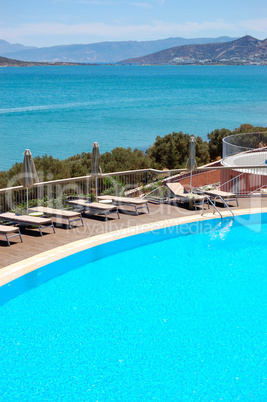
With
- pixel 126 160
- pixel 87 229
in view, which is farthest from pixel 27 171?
pixel 126 160

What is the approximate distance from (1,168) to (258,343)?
43.6 metres

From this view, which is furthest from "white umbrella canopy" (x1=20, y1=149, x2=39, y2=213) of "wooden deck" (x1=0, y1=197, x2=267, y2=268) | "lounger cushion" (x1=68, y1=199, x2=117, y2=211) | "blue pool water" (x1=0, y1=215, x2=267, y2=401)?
"blue pool water" (x1=0, y1=215, x2=267, y2=401)

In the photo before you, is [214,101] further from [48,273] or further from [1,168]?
[48,273]

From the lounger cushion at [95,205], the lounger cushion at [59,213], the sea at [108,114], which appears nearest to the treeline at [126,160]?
the lounger cushion at [95,205]

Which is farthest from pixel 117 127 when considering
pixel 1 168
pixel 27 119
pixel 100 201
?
pixel 100 201

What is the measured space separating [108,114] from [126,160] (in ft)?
184

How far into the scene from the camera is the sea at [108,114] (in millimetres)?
61281

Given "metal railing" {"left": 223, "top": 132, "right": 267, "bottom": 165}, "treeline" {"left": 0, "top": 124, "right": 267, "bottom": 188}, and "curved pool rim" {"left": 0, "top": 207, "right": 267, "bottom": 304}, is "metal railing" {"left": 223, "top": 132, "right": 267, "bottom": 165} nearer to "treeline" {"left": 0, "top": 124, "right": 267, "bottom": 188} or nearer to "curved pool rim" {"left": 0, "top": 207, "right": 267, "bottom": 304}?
"treeline" {"left": 0, "top": 124, "right": 267, "bottom": 188}

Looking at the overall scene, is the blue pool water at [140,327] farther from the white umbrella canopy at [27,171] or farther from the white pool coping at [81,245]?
the white umbrella canopy at [27,171]

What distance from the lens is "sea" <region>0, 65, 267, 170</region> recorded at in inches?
2413

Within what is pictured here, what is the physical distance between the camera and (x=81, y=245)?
9648 mm

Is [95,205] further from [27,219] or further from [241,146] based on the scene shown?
[241,146]

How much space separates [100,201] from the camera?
12055mm

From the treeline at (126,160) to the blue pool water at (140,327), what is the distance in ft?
43.6
